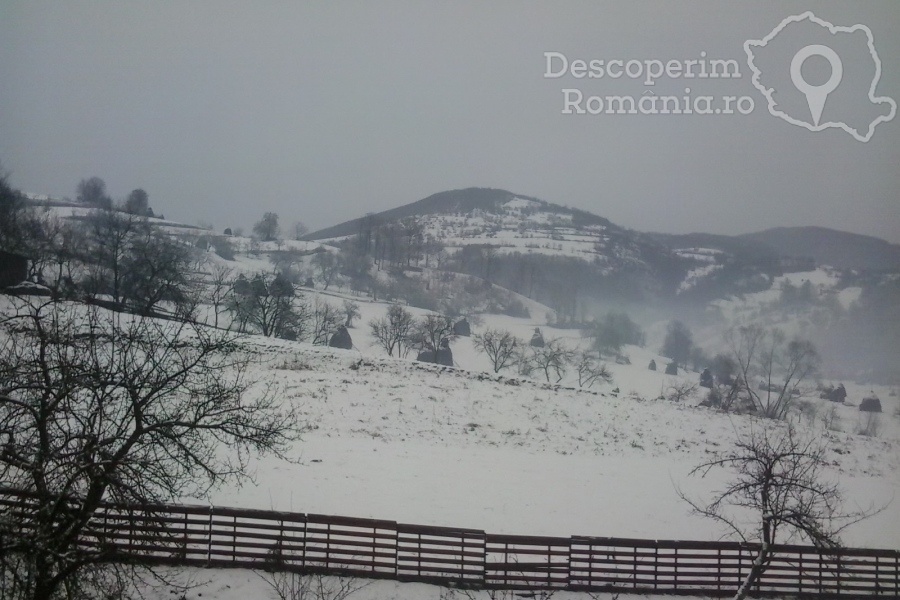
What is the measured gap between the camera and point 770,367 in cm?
1474

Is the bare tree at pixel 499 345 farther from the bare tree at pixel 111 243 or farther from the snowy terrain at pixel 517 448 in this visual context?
the bare tree at pixel 111 243

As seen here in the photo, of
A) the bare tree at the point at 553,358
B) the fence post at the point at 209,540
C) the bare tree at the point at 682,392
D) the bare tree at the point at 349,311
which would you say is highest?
the bare tree at the point at 349,311

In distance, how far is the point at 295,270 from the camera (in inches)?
798

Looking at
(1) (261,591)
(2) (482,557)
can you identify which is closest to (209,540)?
(1) (261,591)

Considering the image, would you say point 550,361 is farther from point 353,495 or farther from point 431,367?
point 353,495

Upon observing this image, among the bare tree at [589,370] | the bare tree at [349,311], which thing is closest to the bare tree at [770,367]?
the bare tree at [589,370]

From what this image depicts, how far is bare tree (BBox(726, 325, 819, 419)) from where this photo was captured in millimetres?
14078

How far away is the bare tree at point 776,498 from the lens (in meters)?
7.01

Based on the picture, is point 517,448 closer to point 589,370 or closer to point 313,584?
point 313,584

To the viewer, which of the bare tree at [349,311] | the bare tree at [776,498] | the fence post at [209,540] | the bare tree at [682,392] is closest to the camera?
the bare tree at [776,498]

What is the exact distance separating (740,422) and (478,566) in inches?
319

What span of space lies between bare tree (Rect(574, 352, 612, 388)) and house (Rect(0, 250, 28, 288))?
46.7 feet

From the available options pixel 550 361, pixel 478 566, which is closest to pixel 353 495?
pixel 478 566

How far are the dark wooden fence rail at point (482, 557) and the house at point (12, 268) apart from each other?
18.5ft
